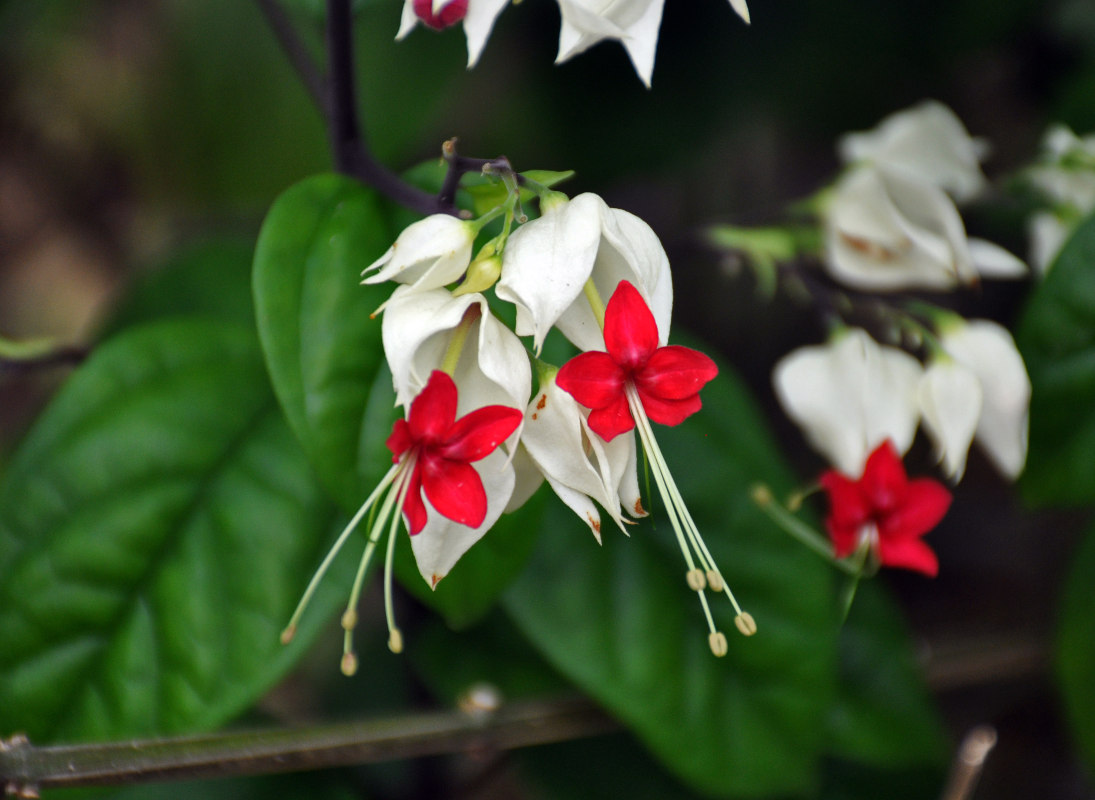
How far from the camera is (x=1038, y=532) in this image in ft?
3.18

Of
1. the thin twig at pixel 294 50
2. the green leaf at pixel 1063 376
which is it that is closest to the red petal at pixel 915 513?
the green leaf at pixel 1063 376

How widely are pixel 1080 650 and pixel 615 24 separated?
0.54m

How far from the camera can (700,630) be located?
1.93 ft

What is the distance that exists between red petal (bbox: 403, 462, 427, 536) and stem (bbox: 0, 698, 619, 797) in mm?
183

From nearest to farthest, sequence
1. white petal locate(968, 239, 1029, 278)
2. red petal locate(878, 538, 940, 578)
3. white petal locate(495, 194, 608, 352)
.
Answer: white petal locate(495, 194, 608, 352), red petal locate(878, 538, 940, 578), white petal locate(968, 239, 1029, 278)

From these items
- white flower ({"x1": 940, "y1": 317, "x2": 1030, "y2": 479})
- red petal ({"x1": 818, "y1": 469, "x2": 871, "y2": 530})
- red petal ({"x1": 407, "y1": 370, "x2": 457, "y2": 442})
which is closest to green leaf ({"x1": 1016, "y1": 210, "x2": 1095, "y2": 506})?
white flower ({"x1": 940, "y1": 317, "x2": 1030, "y2": 479})

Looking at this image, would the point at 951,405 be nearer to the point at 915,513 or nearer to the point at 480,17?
the point at 915,513

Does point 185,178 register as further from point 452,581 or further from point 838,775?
point 838,775

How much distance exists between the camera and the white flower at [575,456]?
0.34 meters

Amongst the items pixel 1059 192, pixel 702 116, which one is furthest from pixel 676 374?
pixel 702 116

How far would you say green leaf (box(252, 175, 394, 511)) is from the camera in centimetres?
40

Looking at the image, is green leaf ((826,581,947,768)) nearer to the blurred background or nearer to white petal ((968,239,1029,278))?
the blurred background

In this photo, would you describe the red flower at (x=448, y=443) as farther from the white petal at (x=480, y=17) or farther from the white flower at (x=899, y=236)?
the white flower at (x=899, y=236)

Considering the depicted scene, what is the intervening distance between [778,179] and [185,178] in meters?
0.65
